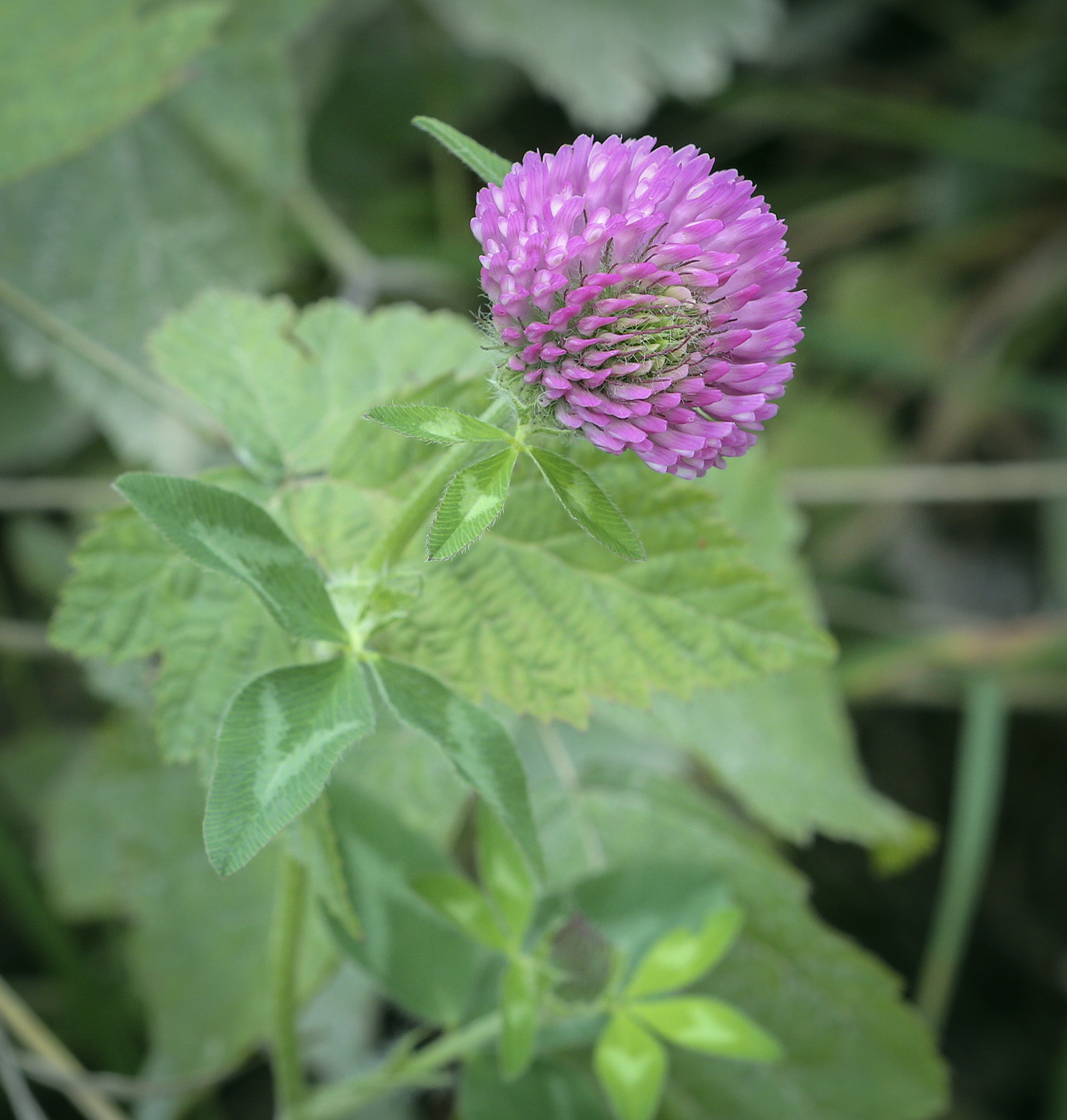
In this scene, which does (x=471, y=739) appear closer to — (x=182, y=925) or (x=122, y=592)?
(x=122, y=592)

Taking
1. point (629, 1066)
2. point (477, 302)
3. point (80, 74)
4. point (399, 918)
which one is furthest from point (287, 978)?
point (477, 302)

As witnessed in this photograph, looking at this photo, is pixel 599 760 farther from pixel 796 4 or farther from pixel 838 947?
pixel 796 4

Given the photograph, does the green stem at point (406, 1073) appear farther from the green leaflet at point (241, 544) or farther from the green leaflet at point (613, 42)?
the green leaflet at point (613, 42)

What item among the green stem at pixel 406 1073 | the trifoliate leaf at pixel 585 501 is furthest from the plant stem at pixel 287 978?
the trifoliate leaf at pixel 585 501

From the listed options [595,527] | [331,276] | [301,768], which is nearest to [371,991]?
[301,768]

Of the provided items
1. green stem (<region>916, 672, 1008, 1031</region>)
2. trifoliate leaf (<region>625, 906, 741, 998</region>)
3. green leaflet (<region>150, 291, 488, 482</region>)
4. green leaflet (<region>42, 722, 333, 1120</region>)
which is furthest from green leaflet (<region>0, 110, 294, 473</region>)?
green stem (<region>916, 672, 1008, 1031</region>)

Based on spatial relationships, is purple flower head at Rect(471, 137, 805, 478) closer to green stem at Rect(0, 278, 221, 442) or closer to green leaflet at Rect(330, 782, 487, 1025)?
green leaflet at Rect(330, 782, 487, 1025)
